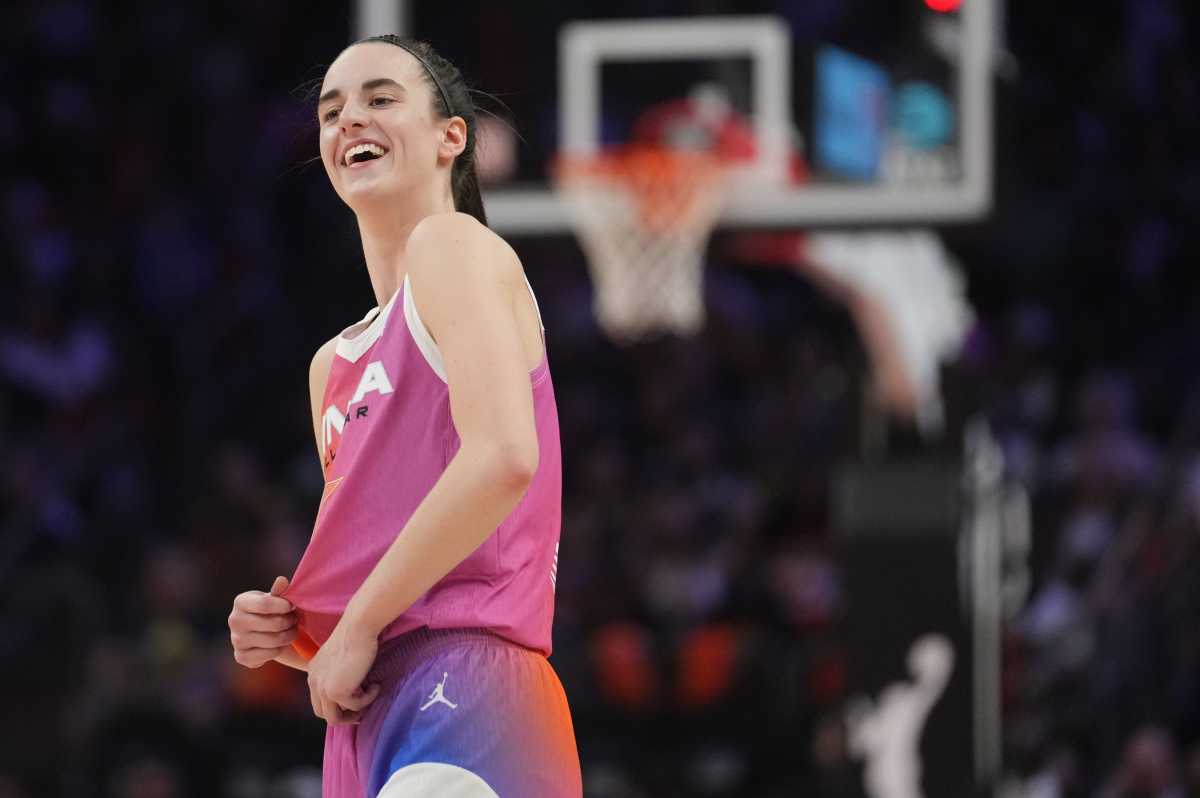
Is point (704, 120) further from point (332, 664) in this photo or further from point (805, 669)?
point (332, 664)

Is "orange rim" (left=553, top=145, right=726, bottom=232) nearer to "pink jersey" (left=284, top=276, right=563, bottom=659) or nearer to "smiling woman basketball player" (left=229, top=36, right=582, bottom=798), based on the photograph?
"smiling woman basketball player" (left=229, top=36, right=582, bottom=798)

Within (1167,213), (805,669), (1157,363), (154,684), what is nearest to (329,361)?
(805,669)

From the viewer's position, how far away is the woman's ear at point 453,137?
3197 mm

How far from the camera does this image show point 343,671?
287cm

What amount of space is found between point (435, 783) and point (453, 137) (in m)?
1.06

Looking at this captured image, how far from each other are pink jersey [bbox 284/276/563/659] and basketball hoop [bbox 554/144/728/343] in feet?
18.6

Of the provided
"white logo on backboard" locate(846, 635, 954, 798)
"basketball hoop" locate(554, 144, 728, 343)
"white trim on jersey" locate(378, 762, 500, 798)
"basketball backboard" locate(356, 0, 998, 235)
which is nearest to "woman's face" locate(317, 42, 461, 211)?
"white trim on jersey" locate(378, 762, 500, 798)

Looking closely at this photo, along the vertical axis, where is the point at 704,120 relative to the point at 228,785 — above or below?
above

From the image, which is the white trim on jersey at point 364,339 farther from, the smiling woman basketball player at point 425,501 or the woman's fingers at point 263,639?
the woman's fingers at point 263,639

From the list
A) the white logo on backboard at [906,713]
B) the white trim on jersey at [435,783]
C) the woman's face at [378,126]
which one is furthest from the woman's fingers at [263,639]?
the white logo on backboard at [906,713]

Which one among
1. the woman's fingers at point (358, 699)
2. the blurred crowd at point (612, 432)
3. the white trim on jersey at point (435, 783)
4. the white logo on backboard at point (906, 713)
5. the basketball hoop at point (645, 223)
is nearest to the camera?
the white trim on jersey at point (435, 783)

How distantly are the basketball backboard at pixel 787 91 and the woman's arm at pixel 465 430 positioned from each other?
597 centimetres

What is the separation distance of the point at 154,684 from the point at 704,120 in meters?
4.71

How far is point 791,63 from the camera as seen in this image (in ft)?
29.8
